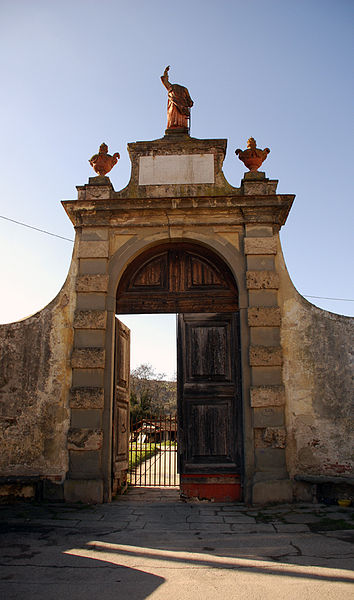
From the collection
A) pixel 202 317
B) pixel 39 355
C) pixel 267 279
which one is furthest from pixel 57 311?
pixel 267 279

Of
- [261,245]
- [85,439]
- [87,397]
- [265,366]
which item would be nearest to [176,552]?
[85,439]

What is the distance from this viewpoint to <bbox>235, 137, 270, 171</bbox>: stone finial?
7.76 meters

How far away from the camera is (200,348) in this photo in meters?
7.30

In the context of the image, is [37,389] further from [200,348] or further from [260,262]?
[260,262]

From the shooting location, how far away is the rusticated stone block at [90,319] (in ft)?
23.4

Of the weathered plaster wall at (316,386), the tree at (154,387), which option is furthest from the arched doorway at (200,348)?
the tree at (154,387)

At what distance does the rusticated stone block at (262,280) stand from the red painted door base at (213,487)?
2.86m

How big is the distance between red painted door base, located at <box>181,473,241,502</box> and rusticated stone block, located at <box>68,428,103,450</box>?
55.7 inches

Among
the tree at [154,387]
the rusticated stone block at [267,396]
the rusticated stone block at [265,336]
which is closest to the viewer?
the rusticated stone block at [267,396]

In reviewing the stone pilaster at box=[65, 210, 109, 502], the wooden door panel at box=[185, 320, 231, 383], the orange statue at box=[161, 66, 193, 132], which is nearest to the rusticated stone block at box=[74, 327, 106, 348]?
the stone pilaster at box=[65, 210, 109, 502]

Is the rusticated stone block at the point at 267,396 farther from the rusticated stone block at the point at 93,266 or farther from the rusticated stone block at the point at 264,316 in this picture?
the rusticated stone block at the point at 93,266

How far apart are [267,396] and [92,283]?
320 cm

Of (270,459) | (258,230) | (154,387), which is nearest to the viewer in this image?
(270,459)

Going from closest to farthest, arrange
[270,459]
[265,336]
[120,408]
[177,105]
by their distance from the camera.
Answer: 1. [270,459]
2. [265,336]
3. [120,408]
4. [177,105]
